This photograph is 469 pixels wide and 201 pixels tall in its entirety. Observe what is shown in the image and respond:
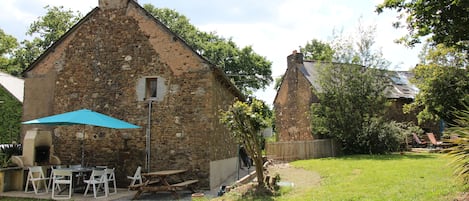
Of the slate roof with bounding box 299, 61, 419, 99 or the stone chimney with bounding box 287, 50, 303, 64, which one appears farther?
the stone chimney with bounding box 287, 50, 303, 64

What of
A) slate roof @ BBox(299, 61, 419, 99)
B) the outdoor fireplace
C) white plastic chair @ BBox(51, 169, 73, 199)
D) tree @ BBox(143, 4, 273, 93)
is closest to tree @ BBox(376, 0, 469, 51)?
white plastic chair @ BBox(51, 169, 73, 199)

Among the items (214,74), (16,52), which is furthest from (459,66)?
(16,52)

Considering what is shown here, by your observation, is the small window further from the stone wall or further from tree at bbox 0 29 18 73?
tree at bbox 0 29 18 73

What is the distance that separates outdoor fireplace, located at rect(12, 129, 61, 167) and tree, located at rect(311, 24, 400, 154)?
15.6m

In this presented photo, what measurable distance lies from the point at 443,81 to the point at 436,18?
1061 cm

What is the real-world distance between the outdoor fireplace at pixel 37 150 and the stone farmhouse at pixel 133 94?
769 millimetres

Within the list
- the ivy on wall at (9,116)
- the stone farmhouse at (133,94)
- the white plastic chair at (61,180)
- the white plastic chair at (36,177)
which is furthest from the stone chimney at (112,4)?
the ivy on wall at (9,116)

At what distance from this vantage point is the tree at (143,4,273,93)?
35.1 meters

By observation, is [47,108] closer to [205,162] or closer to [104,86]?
[104,86]

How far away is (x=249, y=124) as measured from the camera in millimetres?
9281

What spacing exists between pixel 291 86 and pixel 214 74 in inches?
633

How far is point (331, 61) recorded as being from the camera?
73.1 feet

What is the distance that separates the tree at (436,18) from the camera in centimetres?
912

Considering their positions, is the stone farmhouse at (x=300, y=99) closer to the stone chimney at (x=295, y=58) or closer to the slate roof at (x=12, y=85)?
the stone chimney at (x=295, y=58)
